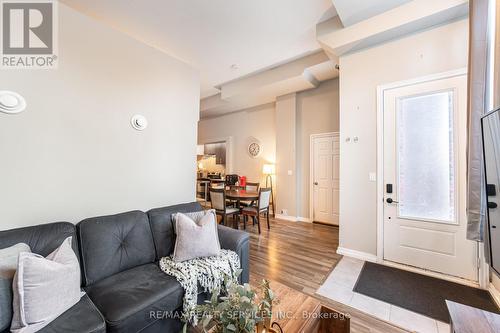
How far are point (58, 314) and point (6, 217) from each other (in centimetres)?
95

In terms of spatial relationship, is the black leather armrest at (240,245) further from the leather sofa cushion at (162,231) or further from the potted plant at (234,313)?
the potted plant at (234,313)

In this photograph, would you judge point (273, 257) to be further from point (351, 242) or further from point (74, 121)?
point (74, 121)

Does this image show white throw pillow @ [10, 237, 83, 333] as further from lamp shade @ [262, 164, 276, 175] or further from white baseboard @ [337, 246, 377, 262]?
lamp shade @ [262, 164, 276, 175]

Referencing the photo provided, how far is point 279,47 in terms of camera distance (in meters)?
3.56

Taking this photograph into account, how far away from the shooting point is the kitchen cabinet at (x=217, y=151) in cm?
673

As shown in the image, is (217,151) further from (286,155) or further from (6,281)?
(6,281)

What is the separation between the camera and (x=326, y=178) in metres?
4.56

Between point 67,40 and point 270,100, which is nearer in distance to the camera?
point 67,40

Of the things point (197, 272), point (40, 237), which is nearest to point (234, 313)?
point (197, 272)

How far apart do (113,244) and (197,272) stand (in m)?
0.77

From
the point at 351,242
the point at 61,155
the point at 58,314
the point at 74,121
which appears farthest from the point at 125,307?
the point at 351,242

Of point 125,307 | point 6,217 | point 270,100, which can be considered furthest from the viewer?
point 270,100

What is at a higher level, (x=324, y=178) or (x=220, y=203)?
(x=324, y=178)

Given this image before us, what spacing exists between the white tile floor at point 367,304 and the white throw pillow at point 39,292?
212 cm
